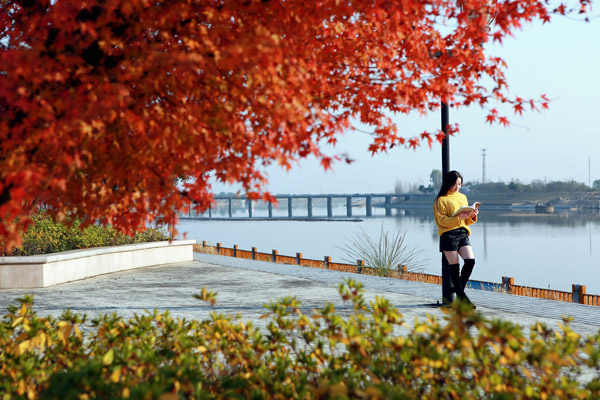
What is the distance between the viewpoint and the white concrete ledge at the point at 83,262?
12.2 m

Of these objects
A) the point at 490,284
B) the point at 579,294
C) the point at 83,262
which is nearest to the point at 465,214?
the point at 579,294

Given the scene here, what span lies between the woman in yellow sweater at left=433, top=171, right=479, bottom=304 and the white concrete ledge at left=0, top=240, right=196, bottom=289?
8211 millimetres

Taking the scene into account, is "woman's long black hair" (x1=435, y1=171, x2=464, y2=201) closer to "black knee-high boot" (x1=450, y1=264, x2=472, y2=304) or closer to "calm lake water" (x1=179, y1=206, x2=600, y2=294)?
"black knee-high boot" (x1=450, y1=264, x2=472, y2=304)


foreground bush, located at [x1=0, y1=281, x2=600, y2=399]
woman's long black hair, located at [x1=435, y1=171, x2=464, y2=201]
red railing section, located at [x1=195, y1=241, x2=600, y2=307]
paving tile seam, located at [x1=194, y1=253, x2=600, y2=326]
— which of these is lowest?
red railing section, located at [x1=195, y1=241, x2=600, y2=307]

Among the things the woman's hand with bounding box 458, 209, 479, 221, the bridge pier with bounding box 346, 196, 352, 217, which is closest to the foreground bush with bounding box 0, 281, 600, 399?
the woman's hand with bounding box 458, 209, 479, 221

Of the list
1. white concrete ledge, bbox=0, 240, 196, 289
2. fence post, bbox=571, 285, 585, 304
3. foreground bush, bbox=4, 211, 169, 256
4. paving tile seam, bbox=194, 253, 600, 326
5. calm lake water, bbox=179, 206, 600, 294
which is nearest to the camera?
paving tile seam, bbox=194, 253, 600, 326

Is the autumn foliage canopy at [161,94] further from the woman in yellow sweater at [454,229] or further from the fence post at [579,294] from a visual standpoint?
the fence post at [579,294]

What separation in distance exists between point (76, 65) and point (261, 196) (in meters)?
1.62

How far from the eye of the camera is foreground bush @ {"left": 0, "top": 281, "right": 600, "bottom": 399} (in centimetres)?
354

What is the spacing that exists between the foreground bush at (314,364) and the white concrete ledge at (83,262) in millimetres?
8064

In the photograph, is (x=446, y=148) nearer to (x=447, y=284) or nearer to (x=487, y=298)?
(x=447, y=284)

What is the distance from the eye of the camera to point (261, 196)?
426 cm

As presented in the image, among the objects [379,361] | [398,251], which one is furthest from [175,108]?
[398,251]

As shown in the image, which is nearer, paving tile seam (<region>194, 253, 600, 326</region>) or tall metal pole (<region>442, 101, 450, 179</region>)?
paving tile seam (<region>194, 253, 600, 326</region>)
